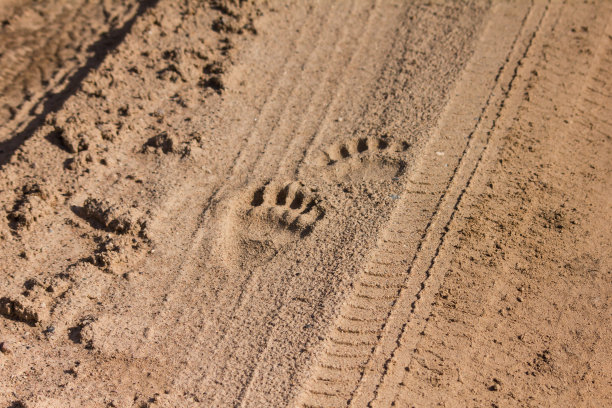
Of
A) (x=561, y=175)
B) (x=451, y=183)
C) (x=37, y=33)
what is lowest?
(x=37, y=33)

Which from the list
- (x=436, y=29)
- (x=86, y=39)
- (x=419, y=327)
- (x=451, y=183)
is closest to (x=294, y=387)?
(x=419, y=327)

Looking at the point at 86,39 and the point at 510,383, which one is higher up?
the point at 86,39

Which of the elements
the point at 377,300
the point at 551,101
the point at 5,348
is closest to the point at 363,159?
the point at 377,300

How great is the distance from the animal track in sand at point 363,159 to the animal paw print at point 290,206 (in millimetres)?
280

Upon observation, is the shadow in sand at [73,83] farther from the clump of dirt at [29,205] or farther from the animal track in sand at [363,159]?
the animal track in sand at [363,159]

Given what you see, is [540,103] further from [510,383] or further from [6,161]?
[6,161]

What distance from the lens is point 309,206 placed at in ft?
14.3

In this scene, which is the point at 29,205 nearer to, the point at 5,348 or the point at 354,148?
the point at 5,348

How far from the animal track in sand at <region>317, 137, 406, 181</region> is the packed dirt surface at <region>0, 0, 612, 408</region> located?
19 mm

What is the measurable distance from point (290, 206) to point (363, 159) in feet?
2.19

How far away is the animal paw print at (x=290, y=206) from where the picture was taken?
4.23 m

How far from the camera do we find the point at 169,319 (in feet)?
12.5

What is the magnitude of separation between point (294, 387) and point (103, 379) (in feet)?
3.54

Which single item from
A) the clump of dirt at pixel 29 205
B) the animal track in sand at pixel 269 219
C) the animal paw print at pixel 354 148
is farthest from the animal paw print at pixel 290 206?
the clump of dirt at pixel 29 205
